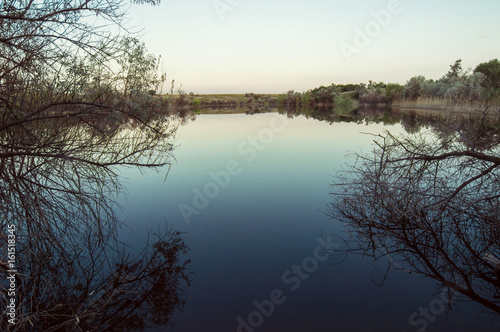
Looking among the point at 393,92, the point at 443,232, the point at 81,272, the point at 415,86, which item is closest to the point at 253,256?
the point at 81,272

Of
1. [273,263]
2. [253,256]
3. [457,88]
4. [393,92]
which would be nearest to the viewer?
[273,263]

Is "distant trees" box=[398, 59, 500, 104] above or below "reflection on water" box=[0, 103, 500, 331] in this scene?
above

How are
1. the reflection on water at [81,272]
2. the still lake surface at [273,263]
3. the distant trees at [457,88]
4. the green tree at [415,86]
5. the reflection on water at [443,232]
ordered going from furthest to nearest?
the green tree at [415,86]
the distant trees at [457,88]
the reflection on water at [443,232]
the still lake surface at [273,263]
the reflection on water at [81,272]

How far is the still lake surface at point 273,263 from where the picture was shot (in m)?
2.40

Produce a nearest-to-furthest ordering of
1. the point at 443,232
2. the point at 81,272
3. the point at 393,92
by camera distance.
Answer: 1. the point at 81,272
2. the point at 443,232
3. the point at 393,92

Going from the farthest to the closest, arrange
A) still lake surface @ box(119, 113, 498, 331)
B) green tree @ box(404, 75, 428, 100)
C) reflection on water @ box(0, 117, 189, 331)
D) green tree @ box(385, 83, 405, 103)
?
green tree @ box(385, 83, 405, 103), green tree @ box(404, 75, 428, 100), still lake surface @ box(119, 113, 498, 331), reflection on water @ box(0, 117, 189, 331)

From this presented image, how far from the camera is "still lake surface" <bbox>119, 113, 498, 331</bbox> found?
7.88 ft

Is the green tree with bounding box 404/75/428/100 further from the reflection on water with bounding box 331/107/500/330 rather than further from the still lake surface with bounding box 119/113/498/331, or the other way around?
the reflection on water with bounding box 331/107/500/330

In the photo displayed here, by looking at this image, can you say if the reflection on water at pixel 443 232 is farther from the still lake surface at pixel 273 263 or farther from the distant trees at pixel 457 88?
the distant trees at pixel 457 88

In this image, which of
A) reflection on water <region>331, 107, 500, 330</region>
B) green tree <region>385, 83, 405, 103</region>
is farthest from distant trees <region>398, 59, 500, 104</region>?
reflection on water <region>331, 107, 500, 330</region>

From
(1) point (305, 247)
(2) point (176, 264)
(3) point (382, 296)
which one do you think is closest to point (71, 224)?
(2) point (176, 264)

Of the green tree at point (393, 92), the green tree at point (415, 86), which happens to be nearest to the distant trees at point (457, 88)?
the green tree at point (415, 86)

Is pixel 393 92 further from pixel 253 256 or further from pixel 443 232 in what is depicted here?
pixel 253 256

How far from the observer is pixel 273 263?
324 centimetres
